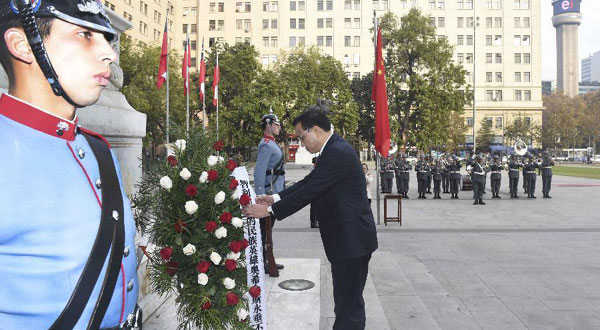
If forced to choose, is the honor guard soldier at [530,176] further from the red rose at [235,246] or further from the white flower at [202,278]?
the white flower at [202,278]

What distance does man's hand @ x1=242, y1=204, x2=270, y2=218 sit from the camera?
2.99m

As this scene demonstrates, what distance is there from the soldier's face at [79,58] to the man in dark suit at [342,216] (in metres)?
2.08

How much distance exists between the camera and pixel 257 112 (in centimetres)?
3189

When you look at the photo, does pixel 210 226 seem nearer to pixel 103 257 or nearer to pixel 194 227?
pixel 194 227

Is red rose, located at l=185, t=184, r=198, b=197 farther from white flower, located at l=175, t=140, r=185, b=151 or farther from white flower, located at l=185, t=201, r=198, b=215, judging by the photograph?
→ white flower, located at l=175, t=140, r=185, b=151

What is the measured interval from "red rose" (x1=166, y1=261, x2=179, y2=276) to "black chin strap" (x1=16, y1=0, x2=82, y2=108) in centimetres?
159

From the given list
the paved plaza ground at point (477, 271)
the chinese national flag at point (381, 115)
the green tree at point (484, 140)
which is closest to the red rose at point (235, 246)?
the paved plaza ground at point (477, 271)

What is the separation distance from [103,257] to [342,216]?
89.8 inches

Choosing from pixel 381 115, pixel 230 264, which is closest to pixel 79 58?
pixel 230 264

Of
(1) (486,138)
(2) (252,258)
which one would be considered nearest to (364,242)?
(2) (252,258)

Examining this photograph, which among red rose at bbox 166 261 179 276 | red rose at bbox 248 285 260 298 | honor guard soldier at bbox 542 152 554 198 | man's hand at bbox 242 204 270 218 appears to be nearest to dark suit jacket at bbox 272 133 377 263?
man's hand at bbox 242 204 270 218

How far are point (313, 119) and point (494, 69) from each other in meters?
75.4

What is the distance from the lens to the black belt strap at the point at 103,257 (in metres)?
1.27

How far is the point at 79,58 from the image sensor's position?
1.32 m
